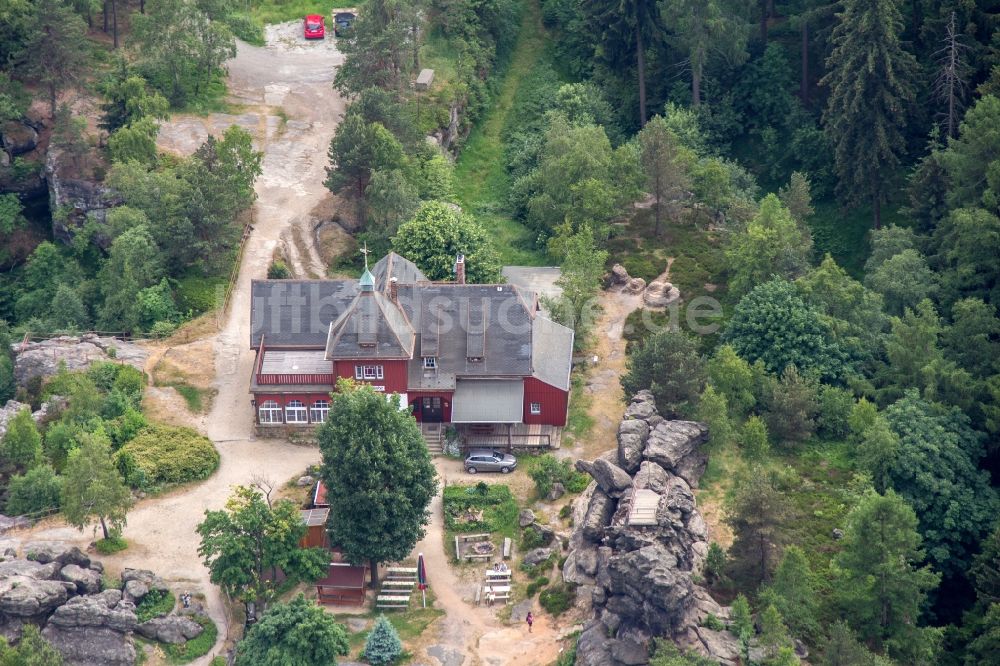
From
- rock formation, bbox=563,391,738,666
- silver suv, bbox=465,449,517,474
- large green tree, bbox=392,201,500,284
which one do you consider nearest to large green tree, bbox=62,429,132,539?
silver suv, bbox=465,449,517,474

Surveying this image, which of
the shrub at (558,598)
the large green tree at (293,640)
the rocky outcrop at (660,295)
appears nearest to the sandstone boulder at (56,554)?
the large green tree at (293,640)

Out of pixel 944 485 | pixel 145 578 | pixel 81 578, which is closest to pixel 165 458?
pixel 145 578

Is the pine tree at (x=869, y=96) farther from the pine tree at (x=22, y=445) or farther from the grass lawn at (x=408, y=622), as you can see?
the pine tree at (x=22, y=445)

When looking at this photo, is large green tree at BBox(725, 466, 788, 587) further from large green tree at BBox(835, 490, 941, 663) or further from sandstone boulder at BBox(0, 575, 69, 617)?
sandstone boulder at BBox(0, 575, 69, 617)

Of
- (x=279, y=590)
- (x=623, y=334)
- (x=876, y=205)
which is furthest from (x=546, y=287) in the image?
(x=279, y=590)

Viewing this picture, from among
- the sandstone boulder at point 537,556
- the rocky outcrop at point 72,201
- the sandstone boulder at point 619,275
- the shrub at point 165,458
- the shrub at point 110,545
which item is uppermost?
the rocky outcrop at point 72,201

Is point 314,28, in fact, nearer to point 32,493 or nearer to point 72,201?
point 72,201

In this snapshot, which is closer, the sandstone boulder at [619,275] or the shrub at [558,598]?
the shrub at [558,598]

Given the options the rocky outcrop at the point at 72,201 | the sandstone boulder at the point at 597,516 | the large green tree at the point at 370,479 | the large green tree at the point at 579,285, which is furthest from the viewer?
the rocky outcrop at the point at 72,201
